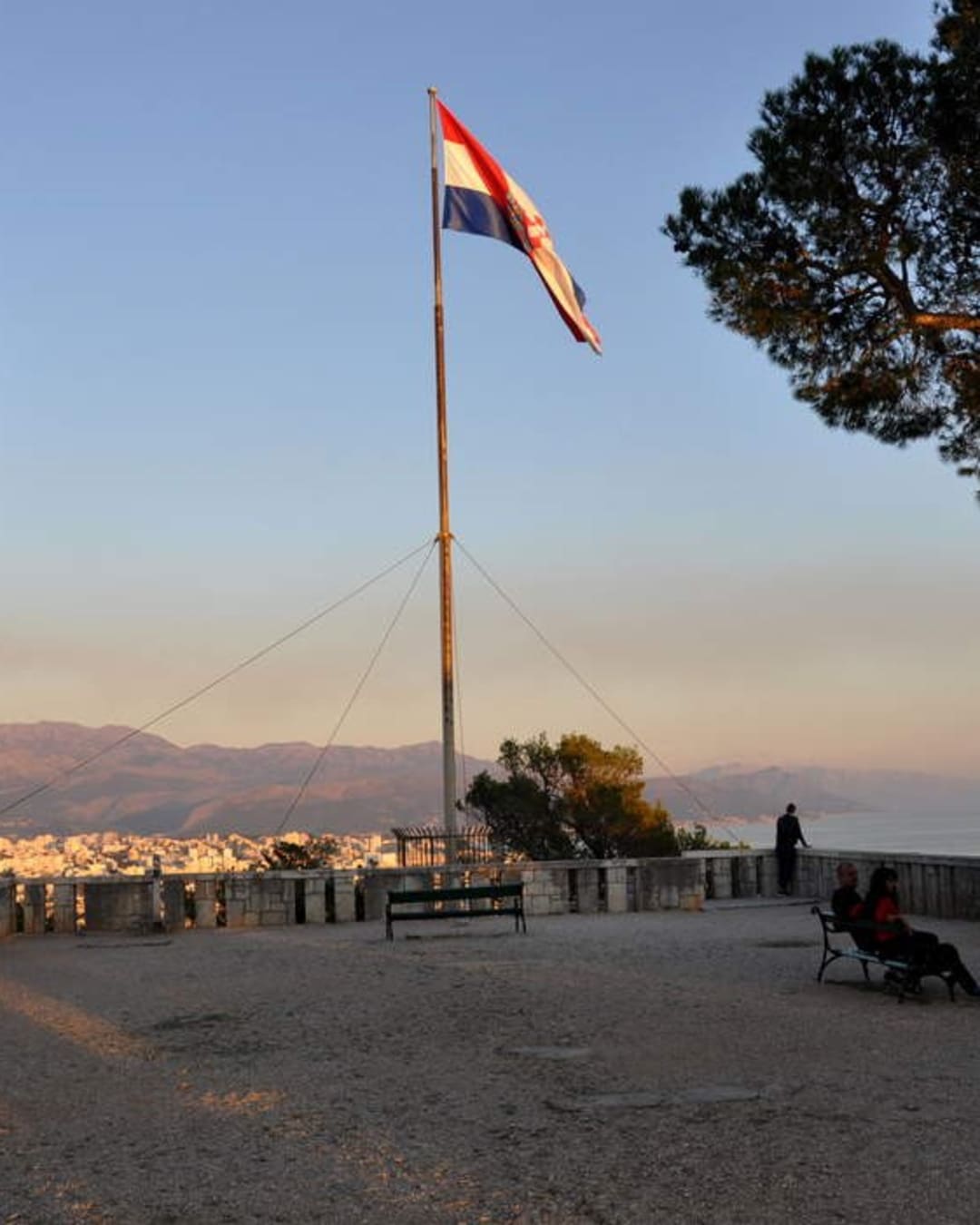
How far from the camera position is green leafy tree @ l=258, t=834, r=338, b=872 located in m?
26.5

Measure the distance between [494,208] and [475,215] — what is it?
52 cm

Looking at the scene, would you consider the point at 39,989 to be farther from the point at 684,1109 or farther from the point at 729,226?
the point at 729,226

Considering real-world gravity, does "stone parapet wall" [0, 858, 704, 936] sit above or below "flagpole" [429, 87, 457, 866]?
below

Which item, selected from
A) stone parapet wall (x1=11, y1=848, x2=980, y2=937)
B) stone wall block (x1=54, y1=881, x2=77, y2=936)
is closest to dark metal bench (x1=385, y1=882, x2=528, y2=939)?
stone parapet wall (x1=11, y1=848, x2=980, y2=937)

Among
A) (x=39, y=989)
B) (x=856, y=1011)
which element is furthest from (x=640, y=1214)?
(x=39, y=989)

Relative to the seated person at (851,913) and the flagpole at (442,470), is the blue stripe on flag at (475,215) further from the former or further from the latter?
the seated person at (851,913)

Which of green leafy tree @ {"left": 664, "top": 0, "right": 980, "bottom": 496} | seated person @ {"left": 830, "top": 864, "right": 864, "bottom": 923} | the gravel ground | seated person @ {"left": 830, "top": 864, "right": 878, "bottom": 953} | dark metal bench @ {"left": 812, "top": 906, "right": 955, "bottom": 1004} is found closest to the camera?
the gravel ground

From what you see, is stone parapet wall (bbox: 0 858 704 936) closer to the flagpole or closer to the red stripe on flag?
the flagpole

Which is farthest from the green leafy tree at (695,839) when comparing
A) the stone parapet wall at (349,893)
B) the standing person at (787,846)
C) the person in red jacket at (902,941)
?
the person in red jacket at (902,941)

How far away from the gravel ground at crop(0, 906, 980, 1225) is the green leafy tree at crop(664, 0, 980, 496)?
8.01 meters

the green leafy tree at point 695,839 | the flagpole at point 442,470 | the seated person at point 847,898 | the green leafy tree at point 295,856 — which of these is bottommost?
the green leafy tree at point 695,839

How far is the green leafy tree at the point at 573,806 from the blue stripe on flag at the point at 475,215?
17555mm

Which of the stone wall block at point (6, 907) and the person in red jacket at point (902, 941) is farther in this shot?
the stone wall block at point (6, 907)

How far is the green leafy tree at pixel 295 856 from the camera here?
2648 centimetres
